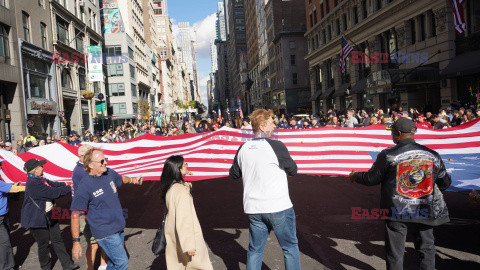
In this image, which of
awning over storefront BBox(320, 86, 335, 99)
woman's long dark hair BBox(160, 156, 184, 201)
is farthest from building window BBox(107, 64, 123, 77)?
woman's long dark hair BBox(160, 156, 184, 201)

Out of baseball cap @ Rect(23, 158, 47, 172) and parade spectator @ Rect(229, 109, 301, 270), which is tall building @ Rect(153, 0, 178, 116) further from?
parade spectator @ Rect(229, 109, 301, 270)

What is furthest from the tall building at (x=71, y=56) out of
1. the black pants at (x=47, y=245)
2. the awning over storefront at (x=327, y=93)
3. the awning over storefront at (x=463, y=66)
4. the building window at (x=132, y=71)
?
the awning over storefront at (x=463, y=66)

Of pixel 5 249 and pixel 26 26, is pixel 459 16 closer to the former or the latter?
pixel 5 249

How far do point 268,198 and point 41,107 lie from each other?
98.5 ft

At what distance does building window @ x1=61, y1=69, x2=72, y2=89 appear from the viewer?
3500 centimetres

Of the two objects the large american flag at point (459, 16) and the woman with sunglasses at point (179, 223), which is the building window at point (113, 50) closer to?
the large american flag at point (459, 16)

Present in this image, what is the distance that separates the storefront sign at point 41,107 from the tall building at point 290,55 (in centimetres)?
4181

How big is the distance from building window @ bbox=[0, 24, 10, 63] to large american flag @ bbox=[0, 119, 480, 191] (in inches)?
849

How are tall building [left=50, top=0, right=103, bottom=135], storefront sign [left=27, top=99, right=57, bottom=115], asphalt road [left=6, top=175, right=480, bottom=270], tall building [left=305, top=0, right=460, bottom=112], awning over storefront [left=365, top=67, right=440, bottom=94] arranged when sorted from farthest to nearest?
tall building [left=50, top=0, right=103, bottom=135], storefront sign [left=27, top=99, right=57, bottom=115], awning over storefront [left=365, top=67, right=440, bottom=94], tall building [left=305, top=0, right=460, bottom=112], asphalt road [left=6, top=175, right=480, bottom=270]

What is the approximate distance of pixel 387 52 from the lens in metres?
30.7

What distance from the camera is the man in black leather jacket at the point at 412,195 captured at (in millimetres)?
3719

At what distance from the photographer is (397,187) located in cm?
379

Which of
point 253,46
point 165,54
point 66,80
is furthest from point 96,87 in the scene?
point 165,54

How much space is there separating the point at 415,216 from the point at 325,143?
3.15 meters
